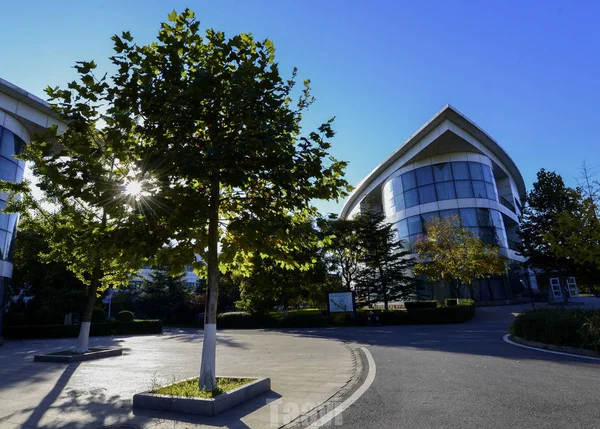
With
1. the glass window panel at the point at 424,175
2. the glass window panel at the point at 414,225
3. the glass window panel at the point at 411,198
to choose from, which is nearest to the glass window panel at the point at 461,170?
the glass window panel at the point at 424,175

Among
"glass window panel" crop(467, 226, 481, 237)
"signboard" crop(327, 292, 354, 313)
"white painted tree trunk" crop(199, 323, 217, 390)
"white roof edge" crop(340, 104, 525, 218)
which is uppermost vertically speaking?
"white roof edge" crop(340, 104, 525, 218)

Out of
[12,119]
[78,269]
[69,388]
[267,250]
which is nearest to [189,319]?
[12,119]

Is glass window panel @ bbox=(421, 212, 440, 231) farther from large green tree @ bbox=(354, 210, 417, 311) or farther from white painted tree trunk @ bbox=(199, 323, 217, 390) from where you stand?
white painted tree trunk @ bbox=(199, 323, 217, 390)

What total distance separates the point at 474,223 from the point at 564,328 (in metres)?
30.4

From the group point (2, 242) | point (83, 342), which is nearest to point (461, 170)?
point (83, 342)

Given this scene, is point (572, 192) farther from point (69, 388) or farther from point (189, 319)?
point (189, 319)

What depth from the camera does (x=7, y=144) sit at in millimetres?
23141

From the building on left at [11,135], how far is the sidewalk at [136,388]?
39.8 feet

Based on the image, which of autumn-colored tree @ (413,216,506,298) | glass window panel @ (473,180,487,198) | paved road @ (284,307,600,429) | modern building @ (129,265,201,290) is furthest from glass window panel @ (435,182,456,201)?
paved road @ (284,307,600,429)

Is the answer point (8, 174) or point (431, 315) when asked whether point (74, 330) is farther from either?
point (431, 315)

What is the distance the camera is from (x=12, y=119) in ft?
78.2

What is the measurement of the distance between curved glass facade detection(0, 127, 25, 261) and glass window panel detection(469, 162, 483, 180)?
4049cm

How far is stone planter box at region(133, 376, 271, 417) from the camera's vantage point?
5.41 metres

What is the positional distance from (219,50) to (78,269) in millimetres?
12284
